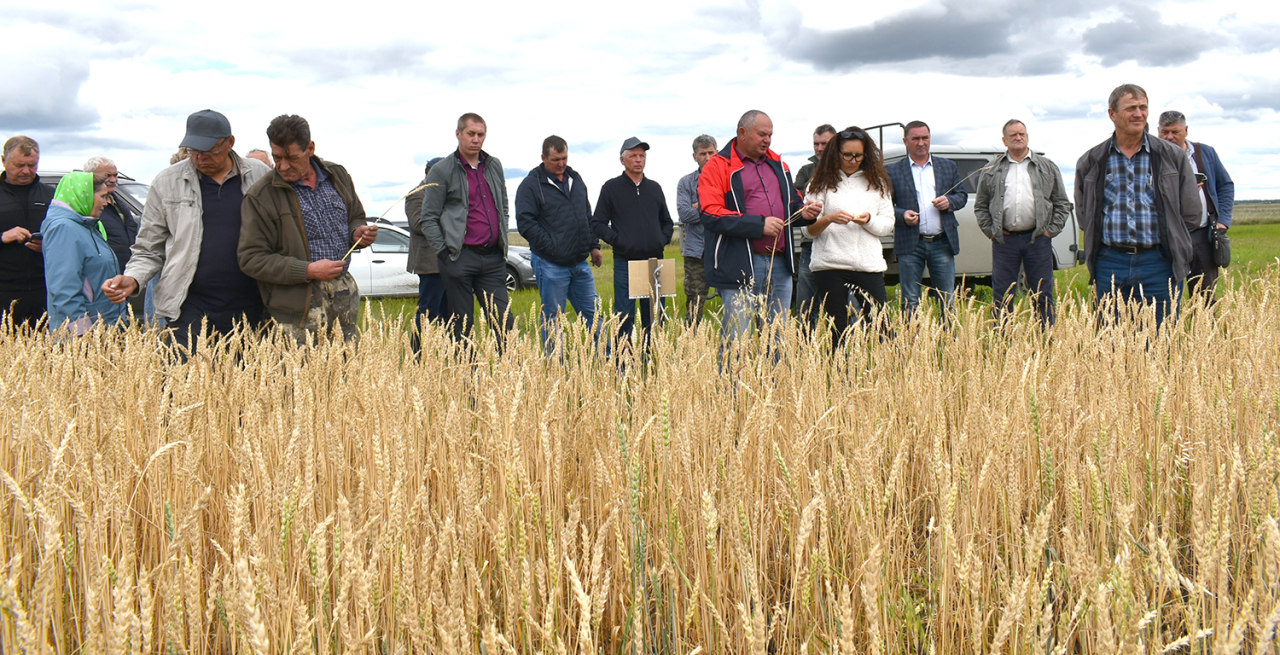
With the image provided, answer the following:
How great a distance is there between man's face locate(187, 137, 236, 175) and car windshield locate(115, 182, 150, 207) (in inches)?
169

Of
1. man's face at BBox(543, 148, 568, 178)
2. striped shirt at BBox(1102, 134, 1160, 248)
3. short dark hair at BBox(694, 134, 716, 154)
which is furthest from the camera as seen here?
short dark hair at BBox(694, 134, 716, 154)

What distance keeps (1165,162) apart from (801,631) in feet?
13.6

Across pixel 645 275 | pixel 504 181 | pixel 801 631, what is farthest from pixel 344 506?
pixel 504 181

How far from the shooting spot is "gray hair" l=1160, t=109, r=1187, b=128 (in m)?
5.79

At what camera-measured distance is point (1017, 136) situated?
6.08 meters

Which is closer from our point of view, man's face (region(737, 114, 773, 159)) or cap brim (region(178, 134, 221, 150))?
cap brim (region(178, 134, 221, 150))

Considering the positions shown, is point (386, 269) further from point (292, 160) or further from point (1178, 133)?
point (1178, 133)

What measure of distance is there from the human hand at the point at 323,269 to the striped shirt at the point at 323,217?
165 mm

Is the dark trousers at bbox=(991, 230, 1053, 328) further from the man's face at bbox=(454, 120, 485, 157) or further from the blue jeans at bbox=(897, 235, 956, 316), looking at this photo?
the man's face at bbox=(454, 120, 485, 157)

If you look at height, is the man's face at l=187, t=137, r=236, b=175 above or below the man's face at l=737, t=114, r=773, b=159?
below

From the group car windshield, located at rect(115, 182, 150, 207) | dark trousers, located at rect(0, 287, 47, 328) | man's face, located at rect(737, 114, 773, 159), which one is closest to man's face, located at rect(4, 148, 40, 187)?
dark trousers, located at rect(0, 287, 47, 328)

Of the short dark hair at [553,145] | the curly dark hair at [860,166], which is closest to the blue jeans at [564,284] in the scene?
the short dark hair at [553,145]

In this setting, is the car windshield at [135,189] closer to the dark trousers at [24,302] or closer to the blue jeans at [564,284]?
the dark trousers at [24,302]

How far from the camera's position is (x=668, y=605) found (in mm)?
1802
